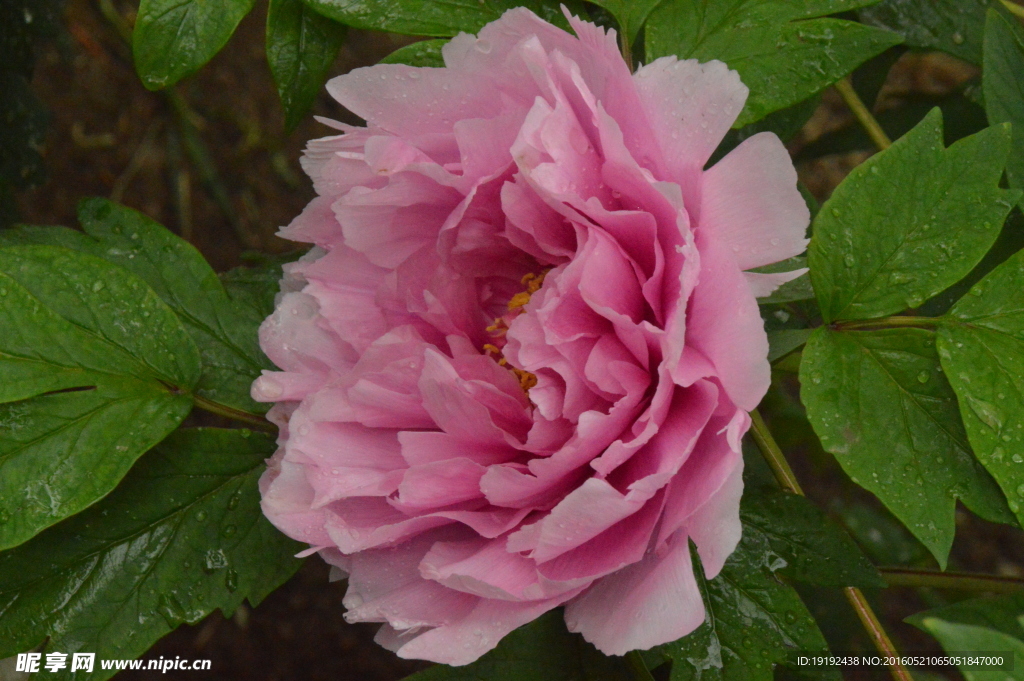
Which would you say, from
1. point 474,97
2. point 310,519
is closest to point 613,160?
point 474,97

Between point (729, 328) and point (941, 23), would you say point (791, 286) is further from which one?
point (941, 23)

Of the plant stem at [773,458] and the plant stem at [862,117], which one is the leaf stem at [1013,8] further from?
the plant stem at [773,458]

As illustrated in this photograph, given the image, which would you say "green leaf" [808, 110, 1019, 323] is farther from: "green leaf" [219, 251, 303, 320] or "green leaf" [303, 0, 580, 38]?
"green leaf" [219, 251, 303, 320]

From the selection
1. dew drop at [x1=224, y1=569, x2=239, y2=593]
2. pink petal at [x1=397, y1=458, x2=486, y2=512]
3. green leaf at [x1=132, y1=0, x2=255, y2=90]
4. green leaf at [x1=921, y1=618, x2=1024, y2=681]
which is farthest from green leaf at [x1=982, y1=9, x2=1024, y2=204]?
dew drop at [x1=224, y1=569, x2=239, y2=593]

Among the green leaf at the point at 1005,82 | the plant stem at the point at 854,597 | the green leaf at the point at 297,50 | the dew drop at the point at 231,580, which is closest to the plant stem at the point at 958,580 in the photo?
the plant stem at the point at 854,597

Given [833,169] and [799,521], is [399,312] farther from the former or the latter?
[833,169]

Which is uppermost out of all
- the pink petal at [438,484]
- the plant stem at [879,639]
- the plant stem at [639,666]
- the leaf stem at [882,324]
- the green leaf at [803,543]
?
the leaf stem at [882,324]

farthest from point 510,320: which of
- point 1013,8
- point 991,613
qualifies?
point 1013,8
